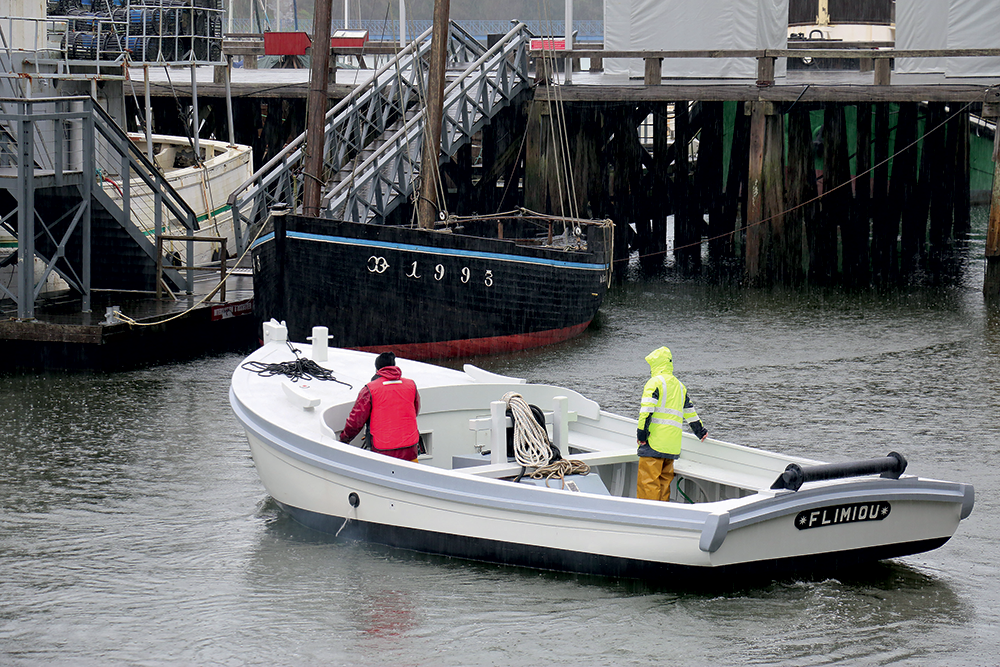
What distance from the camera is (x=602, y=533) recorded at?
8.59 meters

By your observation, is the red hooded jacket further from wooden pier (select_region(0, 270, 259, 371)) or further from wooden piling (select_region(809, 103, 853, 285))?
wooden piling (select_region(809, 103, 853, 285))

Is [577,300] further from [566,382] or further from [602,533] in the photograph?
[602,533]

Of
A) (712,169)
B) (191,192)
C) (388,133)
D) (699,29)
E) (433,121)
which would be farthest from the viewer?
(712,169)

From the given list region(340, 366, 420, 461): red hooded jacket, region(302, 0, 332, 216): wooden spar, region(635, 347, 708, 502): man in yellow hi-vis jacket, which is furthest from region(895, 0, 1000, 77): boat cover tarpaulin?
region(340, 366, 420, 461): red hooded jacket

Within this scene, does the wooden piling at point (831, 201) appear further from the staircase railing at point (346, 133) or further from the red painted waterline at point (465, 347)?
the staircase railing at point (346, 133)

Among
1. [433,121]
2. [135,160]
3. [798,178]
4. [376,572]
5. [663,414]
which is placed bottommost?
[376,572]

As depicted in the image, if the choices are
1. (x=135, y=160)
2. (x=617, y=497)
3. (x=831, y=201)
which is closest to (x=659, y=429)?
(x=617, y=497)

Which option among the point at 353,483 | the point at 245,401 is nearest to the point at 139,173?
the point at 245,401

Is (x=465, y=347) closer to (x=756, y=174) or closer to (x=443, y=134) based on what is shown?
(x=443, y=134)

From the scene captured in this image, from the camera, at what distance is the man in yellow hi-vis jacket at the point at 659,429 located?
31.3 ft

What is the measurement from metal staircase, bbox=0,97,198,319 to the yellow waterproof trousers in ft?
30.6

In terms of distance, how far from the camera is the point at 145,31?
19.9m

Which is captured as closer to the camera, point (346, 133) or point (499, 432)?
point (499, 432)

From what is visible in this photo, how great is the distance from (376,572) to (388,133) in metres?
13.9
